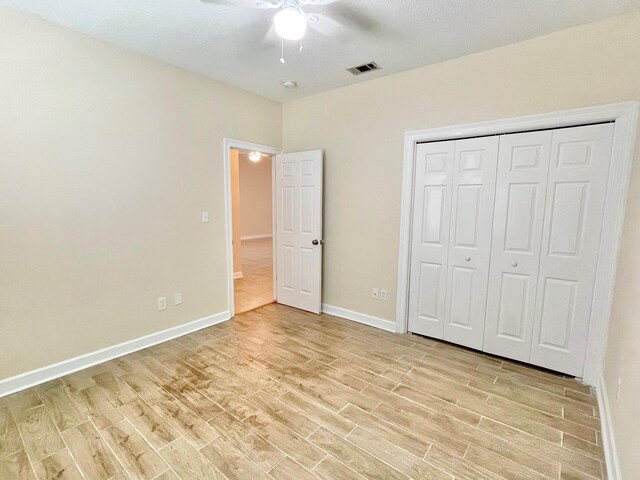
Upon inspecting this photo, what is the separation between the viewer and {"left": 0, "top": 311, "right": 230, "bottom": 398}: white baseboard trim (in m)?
2.25

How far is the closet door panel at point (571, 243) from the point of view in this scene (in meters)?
2.27

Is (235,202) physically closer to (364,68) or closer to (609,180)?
(364,68)

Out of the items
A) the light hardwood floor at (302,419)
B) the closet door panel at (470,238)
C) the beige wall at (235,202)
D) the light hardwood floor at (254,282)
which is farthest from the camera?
the beige wall at (235,202)

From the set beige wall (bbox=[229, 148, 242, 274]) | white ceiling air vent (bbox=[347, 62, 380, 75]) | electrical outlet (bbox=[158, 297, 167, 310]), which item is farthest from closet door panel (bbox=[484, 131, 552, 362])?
beige wall (bbox=[229, 148, 242, 274])

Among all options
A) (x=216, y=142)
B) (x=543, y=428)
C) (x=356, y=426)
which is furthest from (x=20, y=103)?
Answer: (x=543, y=428)

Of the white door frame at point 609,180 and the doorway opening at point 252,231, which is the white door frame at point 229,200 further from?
the white door frame at point 609,180

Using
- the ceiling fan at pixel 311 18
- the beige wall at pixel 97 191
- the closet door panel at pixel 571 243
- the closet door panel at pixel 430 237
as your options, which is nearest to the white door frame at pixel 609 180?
the closet door panel at pixel 571 243

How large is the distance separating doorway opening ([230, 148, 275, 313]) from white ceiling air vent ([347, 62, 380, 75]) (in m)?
2.61

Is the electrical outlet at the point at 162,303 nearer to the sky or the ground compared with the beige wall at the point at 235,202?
nearer to the ground

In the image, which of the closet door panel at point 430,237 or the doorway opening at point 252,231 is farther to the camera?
the doorway opening at point 252,231

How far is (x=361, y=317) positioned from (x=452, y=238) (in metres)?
1.39

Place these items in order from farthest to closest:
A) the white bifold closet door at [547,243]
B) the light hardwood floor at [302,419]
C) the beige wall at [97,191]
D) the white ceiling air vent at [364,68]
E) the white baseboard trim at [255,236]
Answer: the white baseboard trim at [255,236] → the white ceiling air vent at [364,68] → the white bifold closet door at [547,243] → the beige wall at [97,191] → the light hardwood floor at [302,419]

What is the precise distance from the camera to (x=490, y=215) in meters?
2.72

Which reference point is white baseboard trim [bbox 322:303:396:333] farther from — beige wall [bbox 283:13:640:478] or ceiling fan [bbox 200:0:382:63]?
ceiling fan [bbox 200:0:382:63]
